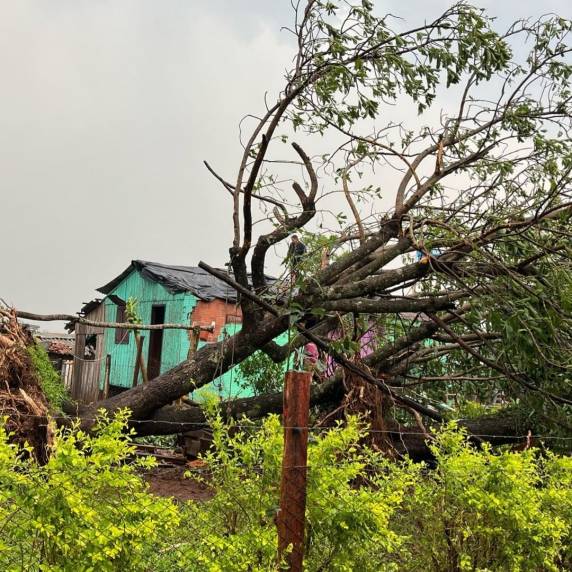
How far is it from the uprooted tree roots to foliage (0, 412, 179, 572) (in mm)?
3984

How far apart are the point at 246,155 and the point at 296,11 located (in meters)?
1.18

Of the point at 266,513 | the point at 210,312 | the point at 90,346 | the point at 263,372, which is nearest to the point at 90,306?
the point at 90,346

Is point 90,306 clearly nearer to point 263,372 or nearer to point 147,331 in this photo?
point 147,331

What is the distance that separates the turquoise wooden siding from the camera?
1514 cm

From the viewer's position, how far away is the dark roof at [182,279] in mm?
14992

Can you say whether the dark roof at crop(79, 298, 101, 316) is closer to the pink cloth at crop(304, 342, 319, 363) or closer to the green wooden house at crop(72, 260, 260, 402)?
the green wooden house at crop(72, 260, 260, 402)

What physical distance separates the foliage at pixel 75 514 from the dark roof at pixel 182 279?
1179 centimetres

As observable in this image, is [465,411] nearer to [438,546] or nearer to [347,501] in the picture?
[438,546]

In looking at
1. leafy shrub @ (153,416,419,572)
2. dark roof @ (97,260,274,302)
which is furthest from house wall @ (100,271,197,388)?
leafy shrub @ (153,416,419,572)

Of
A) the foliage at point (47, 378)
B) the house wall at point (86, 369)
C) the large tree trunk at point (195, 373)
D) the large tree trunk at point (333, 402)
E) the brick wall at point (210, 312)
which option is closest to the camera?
the large tree trunk at point (195, 373)

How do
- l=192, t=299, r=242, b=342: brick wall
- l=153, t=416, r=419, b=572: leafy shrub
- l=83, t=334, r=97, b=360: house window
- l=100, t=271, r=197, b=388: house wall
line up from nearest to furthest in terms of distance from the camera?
l=153, t=416, r=419, b=572: leafy shrub, l=192, t=299, r=242, b=342: brick wall, l=100, t=271, r=197, b=388: house wall, l=83, t=334, r=97, b=360: house window

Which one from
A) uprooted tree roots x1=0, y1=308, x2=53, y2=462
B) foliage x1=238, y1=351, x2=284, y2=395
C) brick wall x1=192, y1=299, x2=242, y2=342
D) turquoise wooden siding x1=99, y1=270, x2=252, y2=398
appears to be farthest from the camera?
turquoise wooden siding x1=99, y1=270, x2=252, y2=398

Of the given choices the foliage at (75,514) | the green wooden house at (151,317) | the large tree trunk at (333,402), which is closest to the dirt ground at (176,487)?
the large tree trunk at (333,402)

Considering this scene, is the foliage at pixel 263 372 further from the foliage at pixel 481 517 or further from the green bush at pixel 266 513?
the foliage at pixel 481 517
